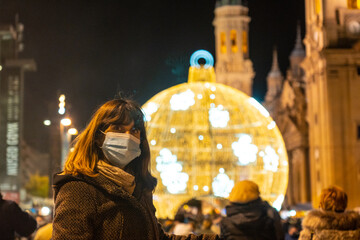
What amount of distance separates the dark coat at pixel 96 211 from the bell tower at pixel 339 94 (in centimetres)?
4135

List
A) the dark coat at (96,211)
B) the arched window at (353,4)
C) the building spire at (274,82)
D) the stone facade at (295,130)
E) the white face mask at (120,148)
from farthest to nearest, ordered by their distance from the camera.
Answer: the building spire at (274,82), the stone facade at (295,130), the arched window at (353,4), the white face mask at (120,148), the dark coat at (96,211)

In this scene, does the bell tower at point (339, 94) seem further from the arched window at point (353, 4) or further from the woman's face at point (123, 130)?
the woman's face at point (123, 130)

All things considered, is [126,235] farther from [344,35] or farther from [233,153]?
[344,35]

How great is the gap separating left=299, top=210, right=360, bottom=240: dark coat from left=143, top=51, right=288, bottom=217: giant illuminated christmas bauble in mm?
15850

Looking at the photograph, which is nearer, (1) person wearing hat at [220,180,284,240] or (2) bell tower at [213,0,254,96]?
(1) person wearing hat at [220,180,284,240]

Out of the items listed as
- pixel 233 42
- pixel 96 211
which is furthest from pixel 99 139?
pixel 233 42

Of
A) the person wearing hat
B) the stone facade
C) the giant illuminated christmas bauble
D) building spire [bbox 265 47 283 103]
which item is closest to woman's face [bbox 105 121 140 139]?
the person wearing hat

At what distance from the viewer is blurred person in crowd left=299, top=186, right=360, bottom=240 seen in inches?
257

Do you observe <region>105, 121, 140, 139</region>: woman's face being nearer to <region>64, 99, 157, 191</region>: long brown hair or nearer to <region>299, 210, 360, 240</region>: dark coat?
<region>64, 99, 157, 191</region>: long brown hair

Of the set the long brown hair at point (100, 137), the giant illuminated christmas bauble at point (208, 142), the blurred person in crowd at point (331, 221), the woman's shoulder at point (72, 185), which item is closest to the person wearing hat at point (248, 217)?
the blurred person in crowd at point (331, 221)

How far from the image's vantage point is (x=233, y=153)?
22984 millimetres

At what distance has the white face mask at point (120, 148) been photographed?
145 inches

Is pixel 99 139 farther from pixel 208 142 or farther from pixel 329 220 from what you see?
pixel 208 142

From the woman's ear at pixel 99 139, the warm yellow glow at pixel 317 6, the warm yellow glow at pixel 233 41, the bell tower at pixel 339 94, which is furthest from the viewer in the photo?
the warm yellow glow at pixel 233 41
